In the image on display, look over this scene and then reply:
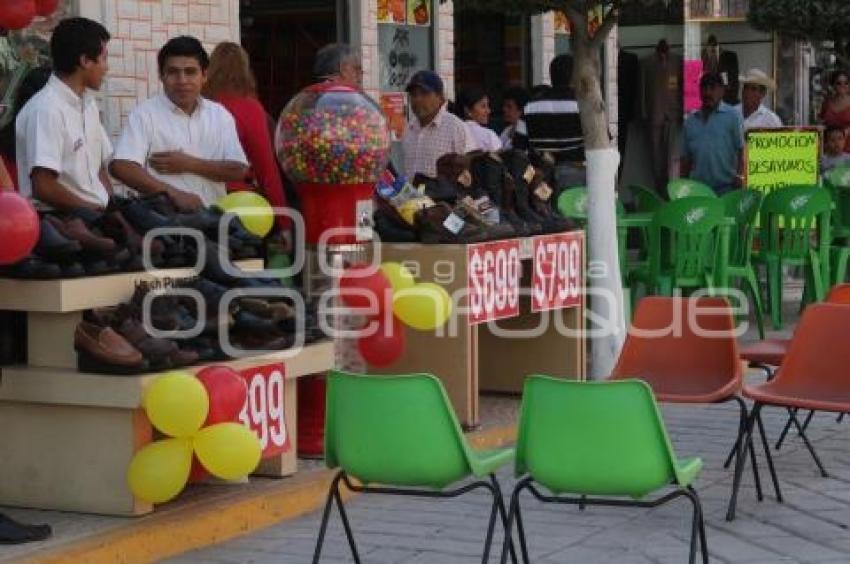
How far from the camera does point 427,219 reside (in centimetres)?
820

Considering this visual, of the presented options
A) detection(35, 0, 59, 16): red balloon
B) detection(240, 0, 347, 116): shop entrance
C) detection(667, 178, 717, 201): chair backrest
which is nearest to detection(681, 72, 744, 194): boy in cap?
detection(667, 178, 717, 201): chair backrest

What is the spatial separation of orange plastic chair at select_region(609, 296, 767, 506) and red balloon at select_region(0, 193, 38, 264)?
8.66 ft

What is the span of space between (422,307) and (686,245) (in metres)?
4.05

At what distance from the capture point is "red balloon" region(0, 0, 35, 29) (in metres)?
6.24

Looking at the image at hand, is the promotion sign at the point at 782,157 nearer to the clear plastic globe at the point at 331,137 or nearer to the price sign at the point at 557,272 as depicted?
the price sign at the point at 557,272

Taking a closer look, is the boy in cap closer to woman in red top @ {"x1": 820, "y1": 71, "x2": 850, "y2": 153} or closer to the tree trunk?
woman in red top @ {"x1": 820, "y1": 71, "x2": 850, "y2": 153}

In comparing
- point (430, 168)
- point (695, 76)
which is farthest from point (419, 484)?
point (695, 76)

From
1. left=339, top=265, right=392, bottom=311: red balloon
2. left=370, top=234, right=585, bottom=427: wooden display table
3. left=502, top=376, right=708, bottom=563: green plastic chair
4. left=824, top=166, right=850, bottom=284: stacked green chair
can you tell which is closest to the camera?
left=502, top=376, right=708, bottom=563: green plastic chair

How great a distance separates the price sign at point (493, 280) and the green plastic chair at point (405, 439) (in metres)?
2.63

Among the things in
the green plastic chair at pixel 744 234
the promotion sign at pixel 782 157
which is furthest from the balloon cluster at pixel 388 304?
the promotion sign at pixel 782 157

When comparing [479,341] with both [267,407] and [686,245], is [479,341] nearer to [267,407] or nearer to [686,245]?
[686,245]

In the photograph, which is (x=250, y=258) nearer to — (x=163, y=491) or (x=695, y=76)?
(x=163, y=491)

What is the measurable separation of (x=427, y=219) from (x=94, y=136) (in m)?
1.66

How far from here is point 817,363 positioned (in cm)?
735
